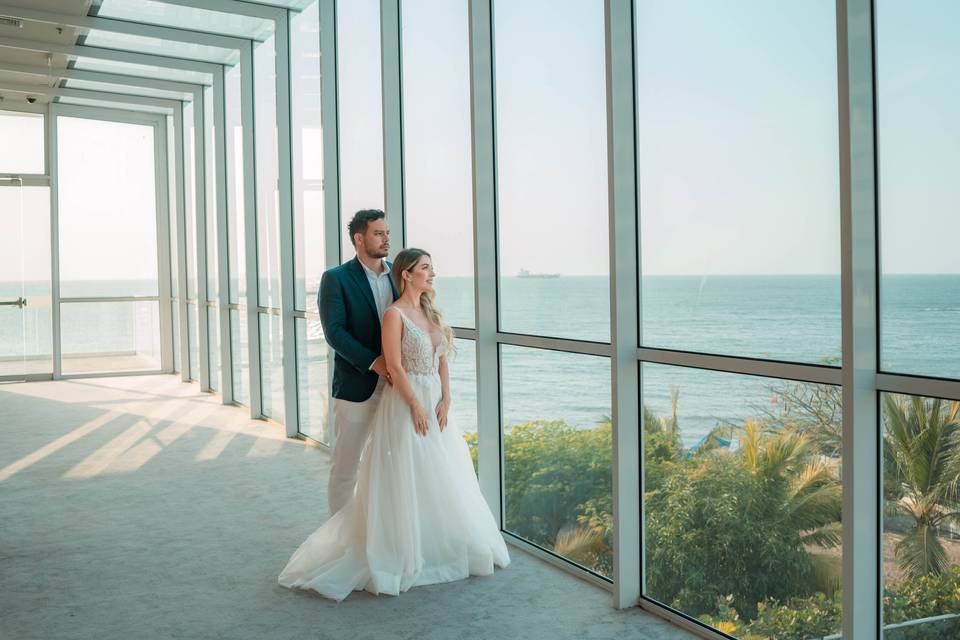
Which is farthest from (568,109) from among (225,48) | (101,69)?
(101,69)

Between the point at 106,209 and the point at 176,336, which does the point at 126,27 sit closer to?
the point at 106,209

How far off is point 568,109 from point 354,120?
250 cm

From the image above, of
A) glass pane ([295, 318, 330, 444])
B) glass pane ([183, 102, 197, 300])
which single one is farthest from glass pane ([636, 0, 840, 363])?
glass pane ([183, 102, 197, 300])

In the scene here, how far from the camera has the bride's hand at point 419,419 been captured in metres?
3.89

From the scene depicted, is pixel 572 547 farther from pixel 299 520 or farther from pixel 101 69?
pixel 101 69

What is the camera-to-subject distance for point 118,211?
41.2 ft

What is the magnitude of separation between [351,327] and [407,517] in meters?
0.99

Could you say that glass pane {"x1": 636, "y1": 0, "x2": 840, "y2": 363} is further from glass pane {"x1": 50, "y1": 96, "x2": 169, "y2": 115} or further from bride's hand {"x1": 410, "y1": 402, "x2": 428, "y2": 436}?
glass pane {"x1": 50, "y1": 96, "x2": 169, "y2": 115}

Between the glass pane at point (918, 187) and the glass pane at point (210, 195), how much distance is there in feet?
29.5

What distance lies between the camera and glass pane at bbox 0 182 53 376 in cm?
1199

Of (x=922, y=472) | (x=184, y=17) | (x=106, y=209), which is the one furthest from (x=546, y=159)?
(x=106, y=209)

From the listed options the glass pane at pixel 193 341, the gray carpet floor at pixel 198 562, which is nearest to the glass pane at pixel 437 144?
the gray carpet floor at pixel 198 562

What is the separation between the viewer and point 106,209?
1248 cm

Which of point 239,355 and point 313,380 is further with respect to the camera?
point 239,355
